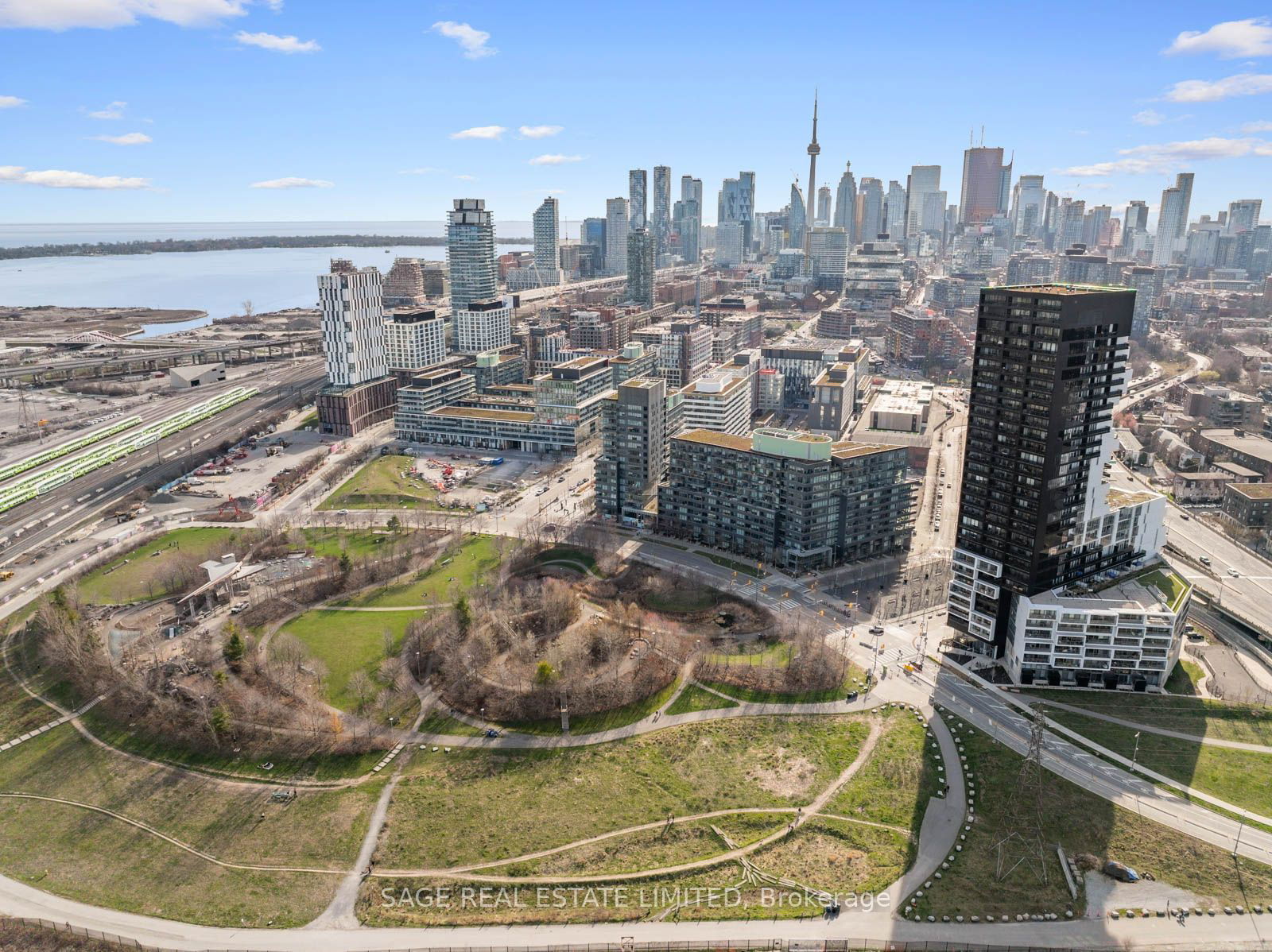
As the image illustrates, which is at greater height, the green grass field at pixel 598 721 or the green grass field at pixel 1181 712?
the green grass field at pixel 1181 712

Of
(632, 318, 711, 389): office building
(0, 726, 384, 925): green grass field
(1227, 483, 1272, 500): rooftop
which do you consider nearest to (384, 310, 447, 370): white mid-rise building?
(632, 318, 711, 389): office building

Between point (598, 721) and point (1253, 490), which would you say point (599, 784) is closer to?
point (598, 721)

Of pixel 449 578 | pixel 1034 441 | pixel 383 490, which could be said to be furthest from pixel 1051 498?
pixel 383 490

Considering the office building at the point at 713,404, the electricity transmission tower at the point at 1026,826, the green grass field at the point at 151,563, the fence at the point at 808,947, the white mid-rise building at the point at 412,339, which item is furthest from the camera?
the white mid-rise building at the point at 412,339

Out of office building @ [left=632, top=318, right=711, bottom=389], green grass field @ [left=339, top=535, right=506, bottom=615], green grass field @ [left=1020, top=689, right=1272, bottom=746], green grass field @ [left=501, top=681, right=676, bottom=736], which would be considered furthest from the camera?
office building @ [left=632, top=318, right=711, bottom=389]

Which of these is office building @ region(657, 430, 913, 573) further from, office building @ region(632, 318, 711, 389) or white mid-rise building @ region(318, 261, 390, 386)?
white mid-rise building @ region(318, 261, 390, 386)

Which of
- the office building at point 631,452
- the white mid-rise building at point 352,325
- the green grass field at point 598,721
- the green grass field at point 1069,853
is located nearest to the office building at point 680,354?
the white mid-rise building at point 352,325

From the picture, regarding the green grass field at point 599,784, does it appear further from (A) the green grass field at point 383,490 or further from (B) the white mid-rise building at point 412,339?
(B) the white mid-rise building at point 412,339

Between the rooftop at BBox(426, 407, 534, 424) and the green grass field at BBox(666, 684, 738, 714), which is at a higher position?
the rooftop at BBox(426, 407, 534, 424)
